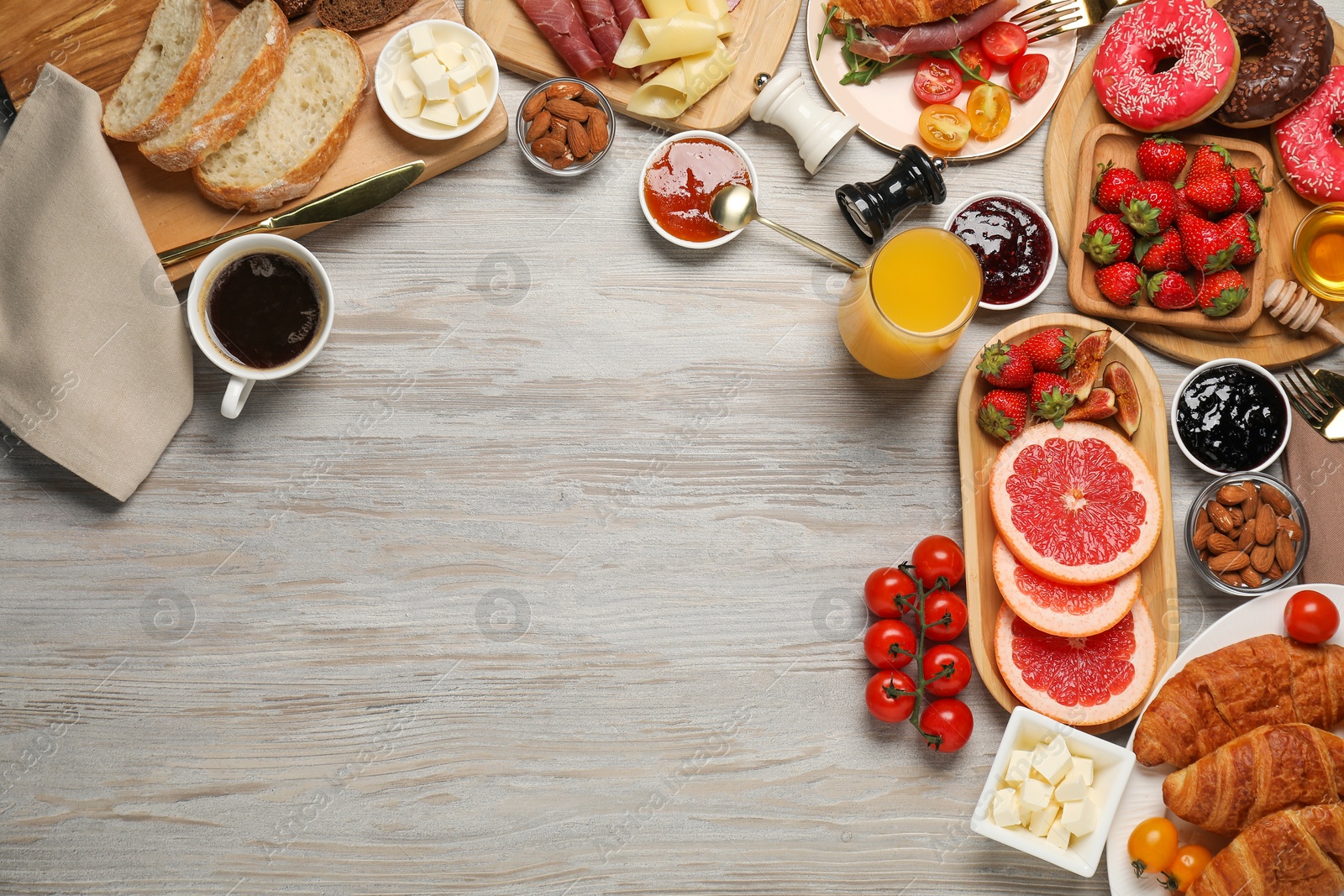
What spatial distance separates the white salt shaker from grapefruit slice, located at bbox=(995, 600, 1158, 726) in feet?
3.62

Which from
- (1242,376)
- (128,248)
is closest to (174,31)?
(128,248)

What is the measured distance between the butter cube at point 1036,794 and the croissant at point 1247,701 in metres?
0.23

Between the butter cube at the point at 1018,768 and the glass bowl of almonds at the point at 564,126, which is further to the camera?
the glass bowl of almonds at the point at 564,126

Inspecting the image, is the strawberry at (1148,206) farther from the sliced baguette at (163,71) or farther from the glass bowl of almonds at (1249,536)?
the sliced baguette at (163,71)

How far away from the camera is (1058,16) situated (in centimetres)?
192

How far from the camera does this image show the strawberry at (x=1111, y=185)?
183 cm

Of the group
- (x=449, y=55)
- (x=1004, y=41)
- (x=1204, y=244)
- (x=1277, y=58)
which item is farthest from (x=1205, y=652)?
(x=449, y=55)

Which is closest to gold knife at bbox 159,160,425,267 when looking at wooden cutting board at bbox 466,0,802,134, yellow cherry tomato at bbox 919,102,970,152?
wooden cutting board at bbox 466,0,802,134

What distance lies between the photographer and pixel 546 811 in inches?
72.1

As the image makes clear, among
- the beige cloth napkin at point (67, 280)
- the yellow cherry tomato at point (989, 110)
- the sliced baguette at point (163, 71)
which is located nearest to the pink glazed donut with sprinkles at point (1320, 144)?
the yellow cherry tomato at point (989, 110)

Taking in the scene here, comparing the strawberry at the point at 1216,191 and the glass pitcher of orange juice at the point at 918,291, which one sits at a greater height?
the strawberry at the point at 1216,191

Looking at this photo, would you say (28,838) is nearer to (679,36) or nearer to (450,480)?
(450,480)

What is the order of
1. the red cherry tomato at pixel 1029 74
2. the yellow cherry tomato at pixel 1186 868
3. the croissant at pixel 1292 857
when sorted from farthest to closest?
1. the red cherry tomato at pixel 1029 74
2. the yellow cherry tomato at pixel 1186 868
3. the croissant at pixel 1292 857

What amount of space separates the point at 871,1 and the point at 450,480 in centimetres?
144
